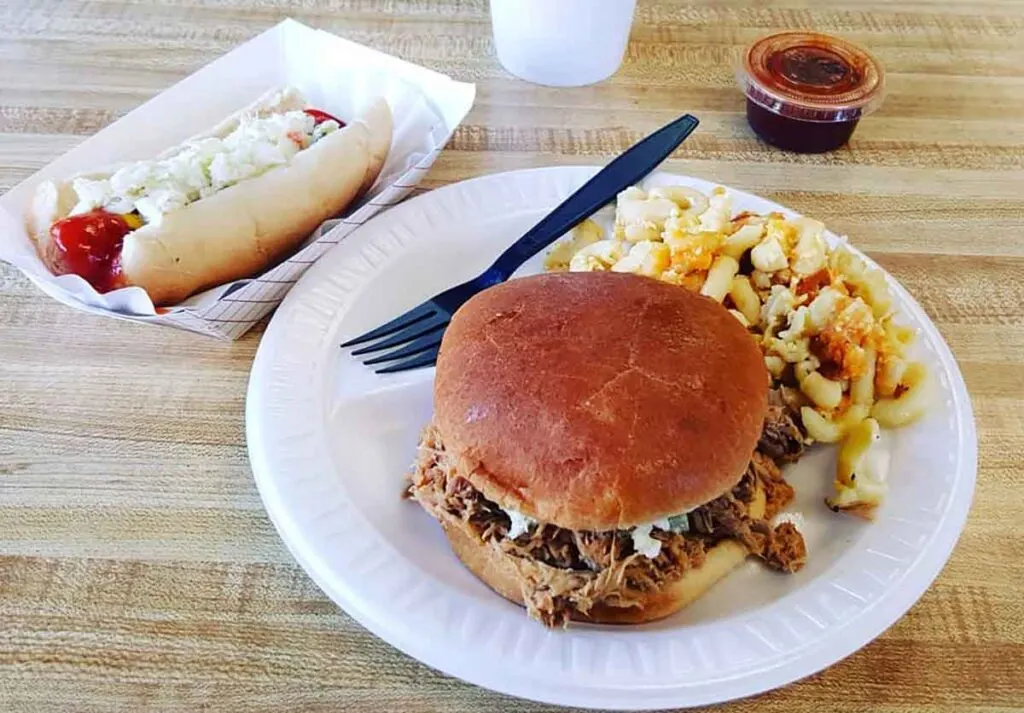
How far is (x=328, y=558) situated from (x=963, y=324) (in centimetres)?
111

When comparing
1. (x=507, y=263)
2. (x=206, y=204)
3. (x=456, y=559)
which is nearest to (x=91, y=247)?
(x=206, y=204)

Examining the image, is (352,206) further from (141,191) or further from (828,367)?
(828,367)

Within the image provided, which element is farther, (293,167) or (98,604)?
(293,167)

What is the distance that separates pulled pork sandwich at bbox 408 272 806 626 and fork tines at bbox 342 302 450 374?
20 cm

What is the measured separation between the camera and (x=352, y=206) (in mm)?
1630

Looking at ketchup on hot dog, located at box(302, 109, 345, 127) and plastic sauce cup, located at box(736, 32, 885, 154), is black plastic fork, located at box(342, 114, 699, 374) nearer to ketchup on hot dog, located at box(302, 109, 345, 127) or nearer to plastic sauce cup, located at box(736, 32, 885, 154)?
plastic sauce cup, located at box(736, 32, 885, 154)

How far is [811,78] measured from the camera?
179 cm

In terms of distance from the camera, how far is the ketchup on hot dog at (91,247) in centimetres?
135

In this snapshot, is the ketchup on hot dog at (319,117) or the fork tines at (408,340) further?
the ketchup on hot dog at (319,117)

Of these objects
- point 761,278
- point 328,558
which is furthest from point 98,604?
point 761,278

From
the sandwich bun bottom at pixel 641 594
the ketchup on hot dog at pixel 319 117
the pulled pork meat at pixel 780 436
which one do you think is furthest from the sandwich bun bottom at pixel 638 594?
the ketchup on hot dog at pixel 319 117

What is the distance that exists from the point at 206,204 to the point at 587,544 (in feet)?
2.78

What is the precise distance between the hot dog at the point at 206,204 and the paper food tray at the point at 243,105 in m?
0.04

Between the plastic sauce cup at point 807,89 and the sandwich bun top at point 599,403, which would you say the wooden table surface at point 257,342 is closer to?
the plastic sauce cup at point 807,89
